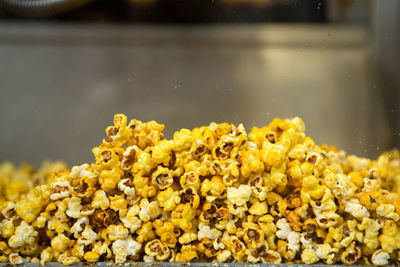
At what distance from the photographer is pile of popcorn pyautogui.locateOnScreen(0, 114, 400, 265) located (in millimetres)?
750

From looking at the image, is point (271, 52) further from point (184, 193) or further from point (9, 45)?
point (184, 193)

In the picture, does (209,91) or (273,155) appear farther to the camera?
(209,91)

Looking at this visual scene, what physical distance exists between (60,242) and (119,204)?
146mm

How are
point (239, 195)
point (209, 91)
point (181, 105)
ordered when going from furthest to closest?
1. point (181, 105)
2. point (209, 91)
3. point (239, 195)

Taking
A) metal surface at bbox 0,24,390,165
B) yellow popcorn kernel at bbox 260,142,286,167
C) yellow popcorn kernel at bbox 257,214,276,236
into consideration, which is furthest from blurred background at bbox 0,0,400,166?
yellow popcorn kernel at bbox 257,214,276,236

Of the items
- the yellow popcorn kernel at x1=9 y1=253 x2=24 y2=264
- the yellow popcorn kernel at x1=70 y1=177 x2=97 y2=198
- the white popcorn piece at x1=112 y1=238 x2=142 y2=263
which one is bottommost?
the yellow popcorn kernel at x1=9 y1=253 x2=24 y2=264

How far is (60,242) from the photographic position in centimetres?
77

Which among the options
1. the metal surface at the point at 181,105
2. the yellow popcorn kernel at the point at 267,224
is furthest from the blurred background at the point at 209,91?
the yellow popcorn kernel at the point at 267,224

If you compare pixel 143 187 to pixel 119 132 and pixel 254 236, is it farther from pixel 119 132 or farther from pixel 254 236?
pixel 254 236

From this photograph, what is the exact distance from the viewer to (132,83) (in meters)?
1.01

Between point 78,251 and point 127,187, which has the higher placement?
point 127,187

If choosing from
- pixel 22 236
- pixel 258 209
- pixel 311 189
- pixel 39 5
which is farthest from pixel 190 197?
pixel 39 5

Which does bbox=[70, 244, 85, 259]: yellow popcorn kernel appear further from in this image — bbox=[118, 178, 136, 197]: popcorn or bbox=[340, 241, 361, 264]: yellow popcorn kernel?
bbox=[340, 241, 361, 264]: yellow popcorn kernel

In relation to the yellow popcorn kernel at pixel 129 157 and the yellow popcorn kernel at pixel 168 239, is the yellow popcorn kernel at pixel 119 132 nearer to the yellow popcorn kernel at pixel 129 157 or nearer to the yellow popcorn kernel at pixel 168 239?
the yellow popcorn kernel at pixel 129 157
